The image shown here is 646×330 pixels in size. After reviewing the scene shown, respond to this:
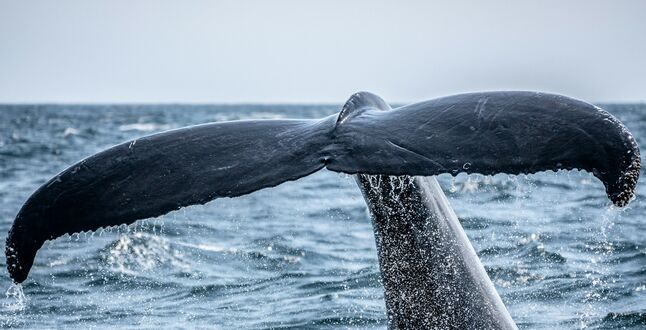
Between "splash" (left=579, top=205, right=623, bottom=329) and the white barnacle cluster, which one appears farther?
"splash" (left=579, top=205, right=623, bottom=329)

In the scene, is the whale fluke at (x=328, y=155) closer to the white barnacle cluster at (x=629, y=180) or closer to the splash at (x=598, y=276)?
the white barnacle cluster at (x=629, y=180)

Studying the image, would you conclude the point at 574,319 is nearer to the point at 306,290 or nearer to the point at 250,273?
the point at 306,290

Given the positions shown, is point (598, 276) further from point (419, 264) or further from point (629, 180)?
point (629, 180)

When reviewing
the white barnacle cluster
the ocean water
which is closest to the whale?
the ocean water

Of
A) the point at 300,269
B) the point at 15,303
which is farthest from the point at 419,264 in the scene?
the point at 300,269

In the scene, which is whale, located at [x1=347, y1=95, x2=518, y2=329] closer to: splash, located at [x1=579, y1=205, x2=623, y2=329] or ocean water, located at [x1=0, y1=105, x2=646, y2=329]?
ocean water, located at [x1=0, y1=105, x2=646, y2=329]

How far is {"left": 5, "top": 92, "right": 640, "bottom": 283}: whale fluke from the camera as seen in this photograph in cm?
319

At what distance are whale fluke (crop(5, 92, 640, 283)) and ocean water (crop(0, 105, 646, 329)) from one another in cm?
120

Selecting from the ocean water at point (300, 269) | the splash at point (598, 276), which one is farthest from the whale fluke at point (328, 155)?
the splash at point (598, 276)

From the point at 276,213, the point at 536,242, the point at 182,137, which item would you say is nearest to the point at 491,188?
the point at 276,213

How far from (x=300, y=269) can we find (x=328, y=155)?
615 centimetres

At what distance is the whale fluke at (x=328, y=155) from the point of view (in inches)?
125

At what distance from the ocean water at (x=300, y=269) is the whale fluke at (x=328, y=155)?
3.94ft

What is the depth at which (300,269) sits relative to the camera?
9.55 meters
